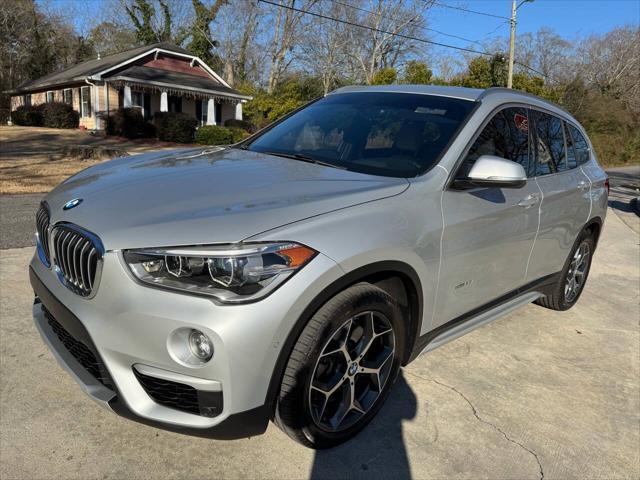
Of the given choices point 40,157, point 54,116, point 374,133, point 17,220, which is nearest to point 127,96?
point 54,116

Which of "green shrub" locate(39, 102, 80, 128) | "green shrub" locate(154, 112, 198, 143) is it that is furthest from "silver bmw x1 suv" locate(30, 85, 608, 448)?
"green shrub" locate(39, 102, 80, 128)

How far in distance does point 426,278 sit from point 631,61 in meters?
63.5

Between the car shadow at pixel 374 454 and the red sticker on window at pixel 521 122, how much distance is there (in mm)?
2026

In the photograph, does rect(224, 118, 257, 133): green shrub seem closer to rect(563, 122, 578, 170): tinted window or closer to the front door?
rect(563, 122, 578, 170): tinted window

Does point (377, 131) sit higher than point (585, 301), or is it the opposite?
point (377, 131)

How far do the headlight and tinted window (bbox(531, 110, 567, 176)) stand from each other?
243 centimetres

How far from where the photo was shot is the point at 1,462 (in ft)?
7.50

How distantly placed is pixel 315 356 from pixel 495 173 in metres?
1.37

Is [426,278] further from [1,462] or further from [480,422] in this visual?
[1,462]

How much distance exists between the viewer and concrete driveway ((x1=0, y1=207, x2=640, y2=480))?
237 centimetres

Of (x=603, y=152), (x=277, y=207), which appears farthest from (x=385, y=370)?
(x=603, y=152)

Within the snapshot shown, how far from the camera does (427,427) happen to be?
109 inches

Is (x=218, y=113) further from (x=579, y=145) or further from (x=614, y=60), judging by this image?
(x=614, y=60)

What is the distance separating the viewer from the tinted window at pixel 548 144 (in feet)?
12.2
